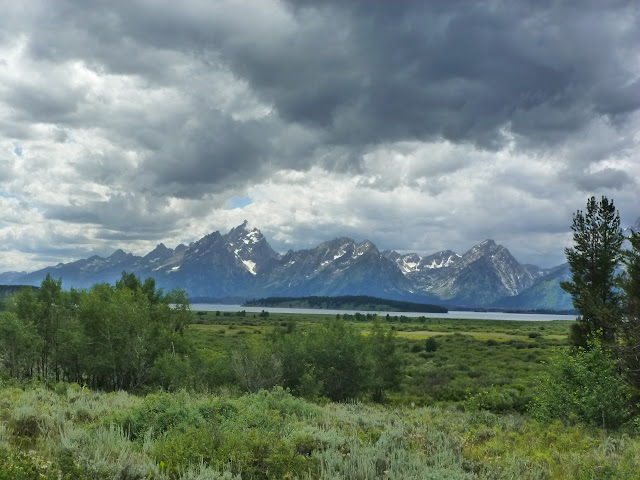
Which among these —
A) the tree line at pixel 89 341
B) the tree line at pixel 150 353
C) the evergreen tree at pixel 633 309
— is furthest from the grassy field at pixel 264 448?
the tree line at pixel 89 341

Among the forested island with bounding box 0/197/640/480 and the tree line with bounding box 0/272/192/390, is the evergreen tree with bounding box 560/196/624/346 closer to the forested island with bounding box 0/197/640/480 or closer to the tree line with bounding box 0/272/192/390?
the forested island with bounding box 0/197/640/480

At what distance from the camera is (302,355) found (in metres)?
42.3

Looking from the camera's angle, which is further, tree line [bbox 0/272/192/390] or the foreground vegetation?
tree line [bbox 0/272/192/390]

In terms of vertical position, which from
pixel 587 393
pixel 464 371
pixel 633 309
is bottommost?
pixel 464 371

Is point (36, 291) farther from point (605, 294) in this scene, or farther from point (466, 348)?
point (466, 348)

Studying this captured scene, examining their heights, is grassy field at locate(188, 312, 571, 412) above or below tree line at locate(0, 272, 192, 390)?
below

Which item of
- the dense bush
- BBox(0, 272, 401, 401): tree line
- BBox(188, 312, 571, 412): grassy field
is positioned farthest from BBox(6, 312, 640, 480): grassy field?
BBox(0, 272, 401, 401): tree line

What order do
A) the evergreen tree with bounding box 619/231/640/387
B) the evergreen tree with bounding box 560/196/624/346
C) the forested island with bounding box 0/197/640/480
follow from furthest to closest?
the evergreen tree with bounding box 560/196/624/346
the evergreen tree with bounding box 619/231/640/387
the forested island with bounding box 0/197/640/480

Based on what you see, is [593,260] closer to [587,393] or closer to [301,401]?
[587,393]

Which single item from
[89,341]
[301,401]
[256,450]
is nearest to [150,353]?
[89,341]

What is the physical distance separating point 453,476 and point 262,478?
10.8 ft

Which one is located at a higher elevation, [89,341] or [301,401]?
[301,401]

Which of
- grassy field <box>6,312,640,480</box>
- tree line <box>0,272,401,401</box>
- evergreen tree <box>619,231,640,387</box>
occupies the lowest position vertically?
tree line <box>0,272,401,401</box>

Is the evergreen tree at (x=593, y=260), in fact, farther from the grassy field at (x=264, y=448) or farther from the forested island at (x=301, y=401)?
the grassy field at (x=264, y=448)
